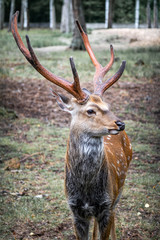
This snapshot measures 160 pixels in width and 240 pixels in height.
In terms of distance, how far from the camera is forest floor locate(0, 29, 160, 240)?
440cm

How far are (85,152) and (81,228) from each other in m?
→ 0.84

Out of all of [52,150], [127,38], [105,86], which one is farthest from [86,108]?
[127,38]

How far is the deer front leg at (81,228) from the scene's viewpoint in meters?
3.41

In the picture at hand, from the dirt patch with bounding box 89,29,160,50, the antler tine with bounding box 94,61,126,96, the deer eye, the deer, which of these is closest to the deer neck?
the deer

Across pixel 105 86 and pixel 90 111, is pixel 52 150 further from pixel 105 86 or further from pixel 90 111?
pixel 90 111

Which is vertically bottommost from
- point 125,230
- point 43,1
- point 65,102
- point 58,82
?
point 125,230

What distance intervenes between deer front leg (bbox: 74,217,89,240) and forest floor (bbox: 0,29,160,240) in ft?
2.40

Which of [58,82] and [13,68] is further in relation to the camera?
[13,68]

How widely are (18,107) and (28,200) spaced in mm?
4689

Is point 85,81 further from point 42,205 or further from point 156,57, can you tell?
point 42,205

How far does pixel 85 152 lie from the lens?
3.22 m

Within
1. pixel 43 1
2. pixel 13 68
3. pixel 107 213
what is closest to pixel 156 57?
pixel 13 68

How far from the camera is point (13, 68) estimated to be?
13250 mm

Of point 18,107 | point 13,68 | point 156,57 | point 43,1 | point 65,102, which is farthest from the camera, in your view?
point 43,1
